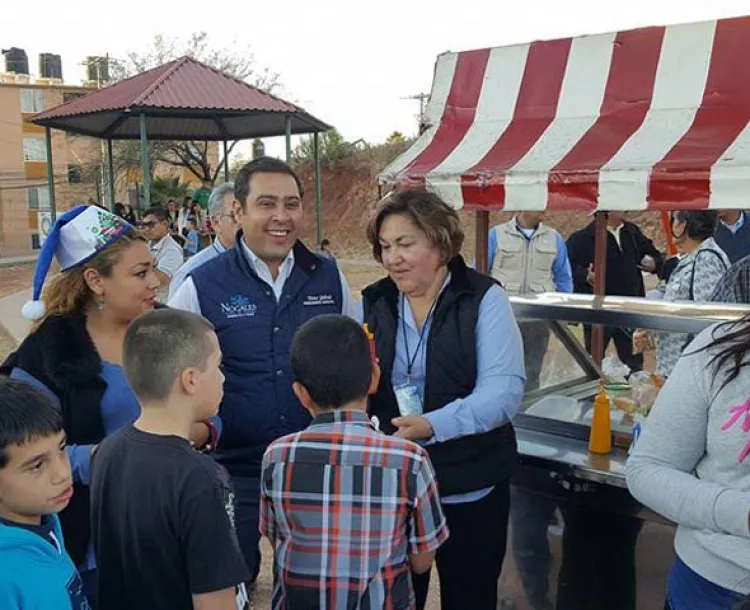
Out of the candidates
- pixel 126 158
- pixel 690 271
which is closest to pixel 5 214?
pixel 126 158

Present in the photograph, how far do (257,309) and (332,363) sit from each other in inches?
37.1

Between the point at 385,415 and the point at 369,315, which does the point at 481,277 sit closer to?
the point at 369,315

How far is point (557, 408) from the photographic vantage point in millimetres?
3100

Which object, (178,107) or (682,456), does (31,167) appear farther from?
(682,456)

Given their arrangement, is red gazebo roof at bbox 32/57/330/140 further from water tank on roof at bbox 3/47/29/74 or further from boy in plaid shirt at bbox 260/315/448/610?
water tank on roof at bbox 3/47/29/74

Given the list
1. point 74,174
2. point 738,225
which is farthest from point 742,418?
point 74,174

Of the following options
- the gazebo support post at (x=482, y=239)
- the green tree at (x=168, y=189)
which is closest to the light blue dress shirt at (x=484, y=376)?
the gazebo support post at (x=482, y=239)

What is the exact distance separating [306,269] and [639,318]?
4.48ft

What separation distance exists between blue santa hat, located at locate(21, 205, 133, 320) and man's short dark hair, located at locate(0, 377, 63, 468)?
67cm

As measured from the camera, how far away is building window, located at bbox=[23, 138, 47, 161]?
44.0m

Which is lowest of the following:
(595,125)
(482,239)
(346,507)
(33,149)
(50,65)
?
(346,507)

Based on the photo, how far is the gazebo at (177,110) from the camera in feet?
36.8

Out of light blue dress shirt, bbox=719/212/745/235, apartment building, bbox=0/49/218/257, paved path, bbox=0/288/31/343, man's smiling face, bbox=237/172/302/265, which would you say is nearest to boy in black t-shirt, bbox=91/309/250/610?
man's smiling face, bbox=237/172/302/265

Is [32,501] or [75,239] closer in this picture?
[32,501]
